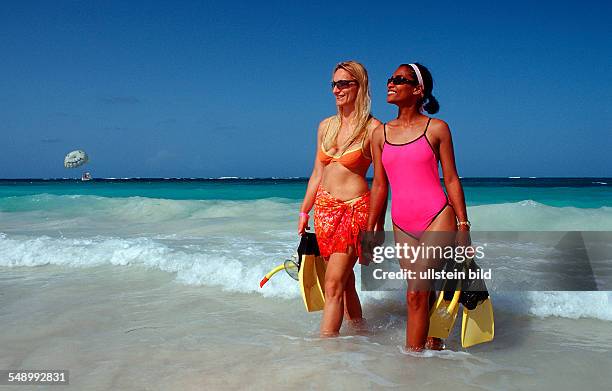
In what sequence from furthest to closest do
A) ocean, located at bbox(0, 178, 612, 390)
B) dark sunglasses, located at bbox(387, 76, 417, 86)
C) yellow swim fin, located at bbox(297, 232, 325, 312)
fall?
yellow swim fin, located at bbox(297, 232, 325, 312) < ocean, located at bbox(0, 178, 612, 390) < dark sunglasses, located at bbox(387, 76, 417, 86)

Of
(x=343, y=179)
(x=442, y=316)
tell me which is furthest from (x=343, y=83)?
(x=442, y=316)

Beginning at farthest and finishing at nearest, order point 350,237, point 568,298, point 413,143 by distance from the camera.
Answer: point 568,298, point 350,237, point 413,143

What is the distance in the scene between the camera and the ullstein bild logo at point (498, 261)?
10.7 feet

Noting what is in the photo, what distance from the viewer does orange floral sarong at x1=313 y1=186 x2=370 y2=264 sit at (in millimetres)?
3641

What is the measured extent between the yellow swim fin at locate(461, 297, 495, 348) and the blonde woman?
0.87 metres

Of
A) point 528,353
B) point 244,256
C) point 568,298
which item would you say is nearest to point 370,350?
point 528,353

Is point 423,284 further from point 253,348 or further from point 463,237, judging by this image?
point 253,348

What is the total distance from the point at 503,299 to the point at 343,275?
7.70 ft

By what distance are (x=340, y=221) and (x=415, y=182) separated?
68 centimetres

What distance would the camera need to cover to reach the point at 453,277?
130 inches

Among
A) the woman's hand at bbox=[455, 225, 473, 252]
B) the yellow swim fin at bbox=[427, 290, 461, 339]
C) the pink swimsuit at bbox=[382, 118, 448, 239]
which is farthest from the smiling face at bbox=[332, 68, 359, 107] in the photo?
the yellow swim fin at bbox=[427, 290, 461, 339]

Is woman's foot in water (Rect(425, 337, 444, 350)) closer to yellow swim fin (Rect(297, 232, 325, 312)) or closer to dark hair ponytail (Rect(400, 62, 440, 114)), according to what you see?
yellow swim fin (Rect(297, 232, 325, 312))

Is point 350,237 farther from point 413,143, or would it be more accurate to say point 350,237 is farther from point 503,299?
point 503,299

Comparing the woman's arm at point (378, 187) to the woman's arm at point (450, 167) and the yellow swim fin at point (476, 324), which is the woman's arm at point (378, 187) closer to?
the woman's arm at point (450, 167)
